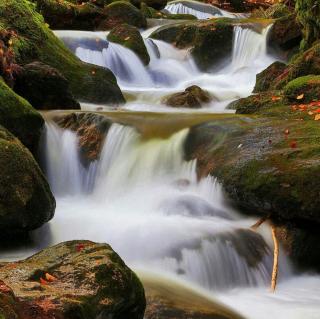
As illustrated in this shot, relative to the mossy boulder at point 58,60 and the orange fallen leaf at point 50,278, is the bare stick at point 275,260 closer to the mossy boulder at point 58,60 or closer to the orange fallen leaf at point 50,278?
the orange fallen leaf at point 50,278

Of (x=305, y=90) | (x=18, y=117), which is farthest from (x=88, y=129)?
(x=305, y=90)

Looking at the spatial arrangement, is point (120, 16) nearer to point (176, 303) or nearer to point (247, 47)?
point (247, 47)

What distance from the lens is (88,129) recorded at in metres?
7.39

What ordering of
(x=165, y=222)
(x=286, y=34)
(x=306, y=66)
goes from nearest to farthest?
(x=165, y=222), (x=306, y=66), (x=286, y=34)

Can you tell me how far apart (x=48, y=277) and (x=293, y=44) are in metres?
12.3

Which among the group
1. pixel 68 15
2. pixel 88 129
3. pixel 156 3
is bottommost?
pixel 88 129

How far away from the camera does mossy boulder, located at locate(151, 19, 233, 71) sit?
14805 mm

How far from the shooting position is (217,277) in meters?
4.72

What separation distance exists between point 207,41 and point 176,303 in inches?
476

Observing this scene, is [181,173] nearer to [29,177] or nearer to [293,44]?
[29,177]

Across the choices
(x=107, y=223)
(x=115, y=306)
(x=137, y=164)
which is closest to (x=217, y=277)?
(x=107, y=223)

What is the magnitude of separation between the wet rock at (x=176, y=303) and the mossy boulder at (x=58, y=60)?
→ 241 inches

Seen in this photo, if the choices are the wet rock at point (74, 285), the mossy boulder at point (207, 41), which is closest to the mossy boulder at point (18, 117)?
the wet rock at point (74, 285)

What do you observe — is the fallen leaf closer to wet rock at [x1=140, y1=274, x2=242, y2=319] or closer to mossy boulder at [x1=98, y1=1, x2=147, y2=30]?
wet rock at [x1=140, y1=274, x2=242, y2=319]
